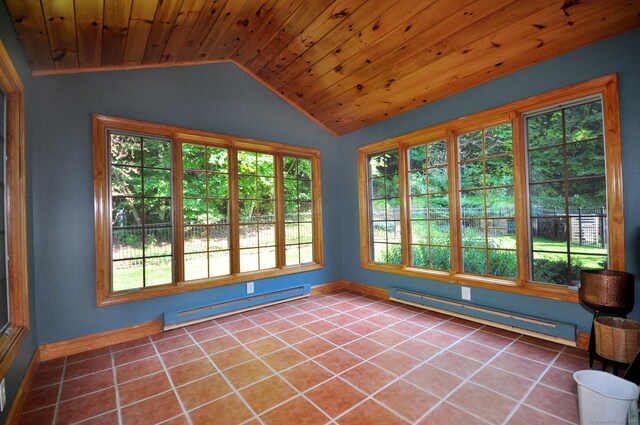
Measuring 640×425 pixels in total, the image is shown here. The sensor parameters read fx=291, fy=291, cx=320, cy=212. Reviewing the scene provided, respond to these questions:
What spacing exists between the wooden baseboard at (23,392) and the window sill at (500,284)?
3834 mm

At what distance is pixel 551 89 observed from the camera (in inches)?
109

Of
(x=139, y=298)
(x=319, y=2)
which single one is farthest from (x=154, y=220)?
(x=319, y=2)

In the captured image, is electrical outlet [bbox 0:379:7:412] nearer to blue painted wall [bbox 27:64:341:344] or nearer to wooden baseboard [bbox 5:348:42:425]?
wooden baseboard [bbox 5:348:42:425]

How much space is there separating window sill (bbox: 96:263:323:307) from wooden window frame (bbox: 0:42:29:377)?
75cm

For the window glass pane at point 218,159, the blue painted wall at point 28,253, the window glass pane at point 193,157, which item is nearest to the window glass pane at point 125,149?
the window glass pane at point 193,157

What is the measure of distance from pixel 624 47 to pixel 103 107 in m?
4.80

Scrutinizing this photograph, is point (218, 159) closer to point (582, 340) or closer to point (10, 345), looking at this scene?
point (10, 345)

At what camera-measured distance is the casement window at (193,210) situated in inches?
122

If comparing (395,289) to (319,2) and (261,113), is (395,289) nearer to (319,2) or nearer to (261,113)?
(261,113)

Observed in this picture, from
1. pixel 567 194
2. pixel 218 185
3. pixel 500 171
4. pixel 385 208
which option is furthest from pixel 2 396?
pixel 567 194

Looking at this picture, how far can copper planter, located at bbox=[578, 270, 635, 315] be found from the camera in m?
2.14

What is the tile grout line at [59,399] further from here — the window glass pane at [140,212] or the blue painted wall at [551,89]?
the blue painted wall at [551,89]

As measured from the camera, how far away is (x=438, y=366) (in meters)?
2.37

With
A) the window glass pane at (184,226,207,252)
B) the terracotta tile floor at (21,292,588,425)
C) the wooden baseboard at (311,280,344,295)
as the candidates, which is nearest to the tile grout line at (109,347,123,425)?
the terracotta tile floor at (21,292,588,425)
